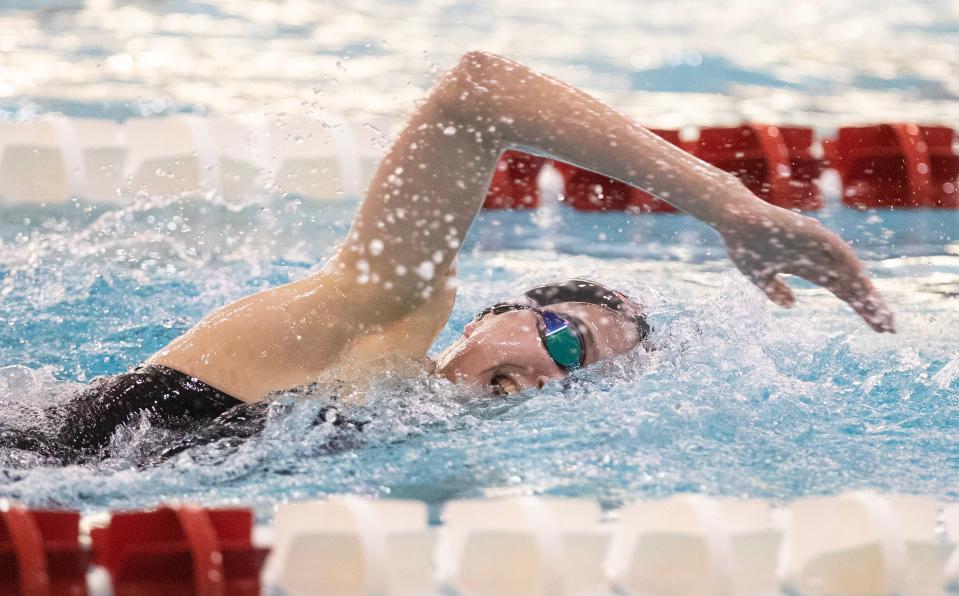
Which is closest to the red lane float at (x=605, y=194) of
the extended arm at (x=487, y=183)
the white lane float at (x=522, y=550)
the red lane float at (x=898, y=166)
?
the red lane float at (x=898, y=166)

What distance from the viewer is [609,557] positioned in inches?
57.8

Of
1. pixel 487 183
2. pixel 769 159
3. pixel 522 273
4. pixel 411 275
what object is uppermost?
pixel 487 183

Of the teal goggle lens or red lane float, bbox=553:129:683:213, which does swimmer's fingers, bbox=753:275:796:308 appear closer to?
the teal goggle lens

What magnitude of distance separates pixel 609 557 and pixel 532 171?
7.28ft

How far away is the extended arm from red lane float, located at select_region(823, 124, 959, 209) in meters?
1.99

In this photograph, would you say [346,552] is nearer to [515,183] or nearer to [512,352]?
[512,352]

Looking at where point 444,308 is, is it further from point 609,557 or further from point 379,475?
point 609,557

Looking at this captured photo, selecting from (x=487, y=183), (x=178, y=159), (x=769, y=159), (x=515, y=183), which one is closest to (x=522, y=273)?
(x=515, y=183)

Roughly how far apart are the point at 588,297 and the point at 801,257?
18.4 inches

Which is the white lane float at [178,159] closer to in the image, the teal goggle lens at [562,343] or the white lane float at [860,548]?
the teal goggle lens at [562,343]

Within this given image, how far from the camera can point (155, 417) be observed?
5.47ft

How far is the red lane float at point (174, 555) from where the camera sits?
1329mm

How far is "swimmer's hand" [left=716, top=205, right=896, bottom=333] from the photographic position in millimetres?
1471

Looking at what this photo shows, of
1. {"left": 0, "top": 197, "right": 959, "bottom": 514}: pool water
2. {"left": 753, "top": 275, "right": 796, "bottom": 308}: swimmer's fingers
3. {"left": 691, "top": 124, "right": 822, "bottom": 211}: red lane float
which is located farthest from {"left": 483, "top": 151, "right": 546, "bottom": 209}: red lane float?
{"left": 753, "top": 275, "right": 796, "bottom": 308}: swimmer's fingers
